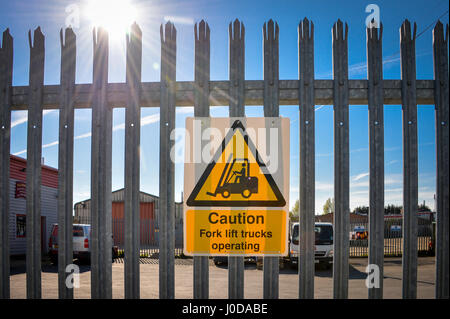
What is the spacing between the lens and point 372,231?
4.37 metres

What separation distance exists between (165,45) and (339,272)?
3.71 metres

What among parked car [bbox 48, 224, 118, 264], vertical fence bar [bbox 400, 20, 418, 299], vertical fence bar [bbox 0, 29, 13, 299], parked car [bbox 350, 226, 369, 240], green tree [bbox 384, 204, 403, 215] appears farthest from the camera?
→ green tree [bbox 384, 204, 403, 215]

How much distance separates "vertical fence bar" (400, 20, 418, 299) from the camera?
174 inches

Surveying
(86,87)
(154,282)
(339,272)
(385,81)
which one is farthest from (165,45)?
(154,282)

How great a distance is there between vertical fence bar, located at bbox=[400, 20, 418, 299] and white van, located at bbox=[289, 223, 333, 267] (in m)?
9.57

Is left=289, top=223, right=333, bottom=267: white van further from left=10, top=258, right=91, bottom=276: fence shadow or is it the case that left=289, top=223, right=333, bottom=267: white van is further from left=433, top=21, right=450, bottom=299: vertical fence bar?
left=433, top=21, right=450, bottom=299: vertical fence bar

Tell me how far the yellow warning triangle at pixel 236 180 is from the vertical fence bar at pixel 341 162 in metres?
0.73

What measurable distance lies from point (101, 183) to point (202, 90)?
1.81 m

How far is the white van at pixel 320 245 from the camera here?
14.1 m

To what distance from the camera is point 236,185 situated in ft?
14.7

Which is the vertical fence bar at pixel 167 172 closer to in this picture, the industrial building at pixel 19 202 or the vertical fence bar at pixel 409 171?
the vertical fence bar at pixel 409 171
